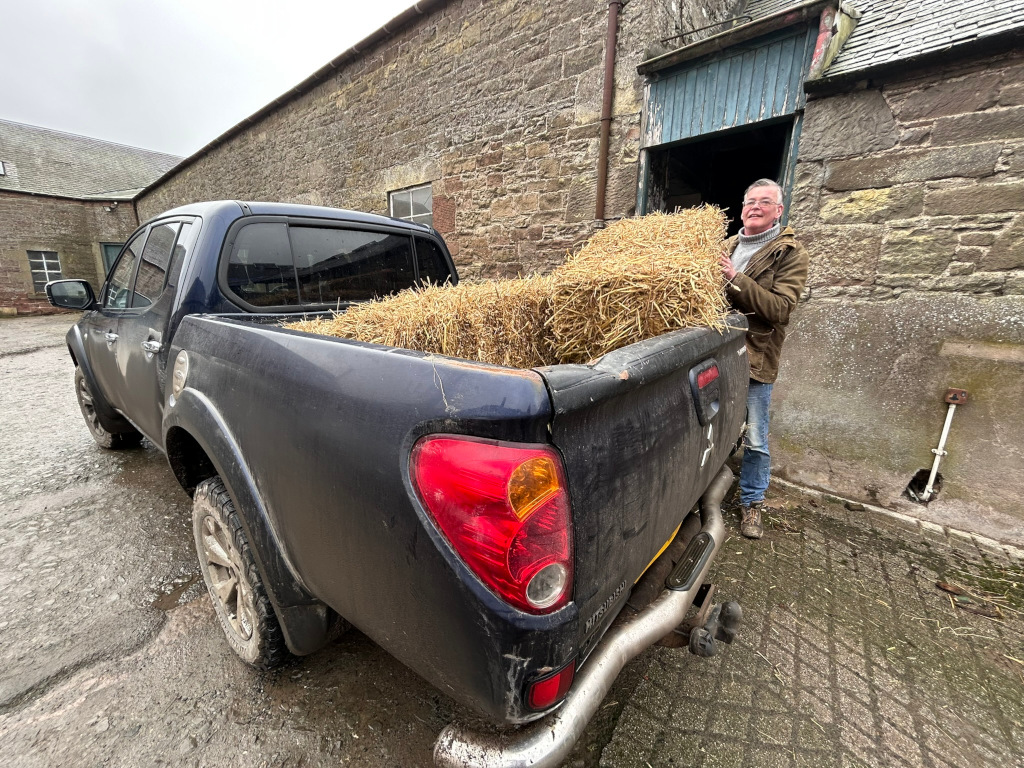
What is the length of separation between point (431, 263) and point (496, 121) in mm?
3397

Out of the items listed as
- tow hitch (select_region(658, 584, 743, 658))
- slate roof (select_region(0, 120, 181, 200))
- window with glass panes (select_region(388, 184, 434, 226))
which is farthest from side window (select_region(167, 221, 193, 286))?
slate roof (select_region(0, 120, 181, 200))

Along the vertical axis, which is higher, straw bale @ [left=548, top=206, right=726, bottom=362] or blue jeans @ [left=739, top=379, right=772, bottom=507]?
straw bale @ [left=548, top=206, right=726, bottom=362]

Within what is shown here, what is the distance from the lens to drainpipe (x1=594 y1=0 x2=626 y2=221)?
430 centimetres

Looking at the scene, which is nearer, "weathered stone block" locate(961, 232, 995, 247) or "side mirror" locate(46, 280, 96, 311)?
"weathered stone block" locate(961, 232, 995, 247)

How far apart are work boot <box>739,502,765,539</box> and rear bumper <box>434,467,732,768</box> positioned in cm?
187

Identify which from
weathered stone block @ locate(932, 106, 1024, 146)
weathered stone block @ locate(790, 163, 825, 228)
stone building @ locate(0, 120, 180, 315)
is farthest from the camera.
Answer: stone building @ locate(0, 120, 180, 315)

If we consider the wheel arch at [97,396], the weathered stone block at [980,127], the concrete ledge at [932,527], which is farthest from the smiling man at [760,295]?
the wheel arch at [97,396]

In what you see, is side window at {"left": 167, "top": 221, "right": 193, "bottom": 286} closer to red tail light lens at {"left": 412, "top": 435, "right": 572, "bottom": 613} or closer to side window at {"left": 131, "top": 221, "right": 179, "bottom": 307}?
side window at {"left": 131, "top": 221, "right": 179, "bottom": 307}

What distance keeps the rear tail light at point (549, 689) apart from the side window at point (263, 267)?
7.46 feet

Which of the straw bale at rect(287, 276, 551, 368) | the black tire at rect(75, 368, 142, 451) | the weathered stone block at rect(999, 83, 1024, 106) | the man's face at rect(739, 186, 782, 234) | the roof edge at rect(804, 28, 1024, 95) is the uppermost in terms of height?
the roof edge at rect(804, 28, 1024, 95)

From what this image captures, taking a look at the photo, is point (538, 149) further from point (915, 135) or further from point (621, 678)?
point (621, 678)

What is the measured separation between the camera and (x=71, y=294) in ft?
10.6

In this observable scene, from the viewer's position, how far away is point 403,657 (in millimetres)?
1162

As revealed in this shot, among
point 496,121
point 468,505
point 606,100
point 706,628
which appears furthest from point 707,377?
point 496,121
